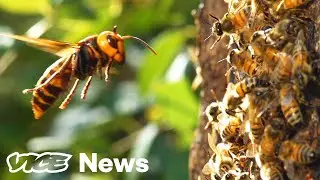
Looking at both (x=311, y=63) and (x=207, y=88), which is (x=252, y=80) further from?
(x=207, y=88)

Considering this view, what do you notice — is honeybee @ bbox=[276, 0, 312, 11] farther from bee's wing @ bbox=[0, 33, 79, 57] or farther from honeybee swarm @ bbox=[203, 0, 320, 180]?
bee's wing @ bbox=[0, 33, 79, 57]

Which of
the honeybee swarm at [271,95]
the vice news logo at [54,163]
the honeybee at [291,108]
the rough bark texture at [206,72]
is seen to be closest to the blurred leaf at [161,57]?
the vice news logo at [54,163]

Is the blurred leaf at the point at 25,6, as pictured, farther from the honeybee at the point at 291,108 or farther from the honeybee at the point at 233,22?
the honeybee at the point at 291,108

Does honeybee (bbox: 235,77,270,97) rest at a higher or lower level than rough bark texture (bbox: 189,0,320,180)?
lower

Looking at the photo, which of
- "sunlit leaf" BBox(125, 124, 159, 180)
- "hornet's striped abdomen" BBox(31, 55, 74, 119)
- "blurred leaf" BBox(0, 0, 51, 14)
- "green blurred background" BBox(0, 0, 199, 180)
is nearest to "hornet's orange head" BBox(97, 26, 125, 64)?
"hornet's striped abdomen" BBox(31, 55, 74, 119)

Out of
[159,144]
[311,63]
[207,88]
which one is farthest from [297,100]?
[159,144]
